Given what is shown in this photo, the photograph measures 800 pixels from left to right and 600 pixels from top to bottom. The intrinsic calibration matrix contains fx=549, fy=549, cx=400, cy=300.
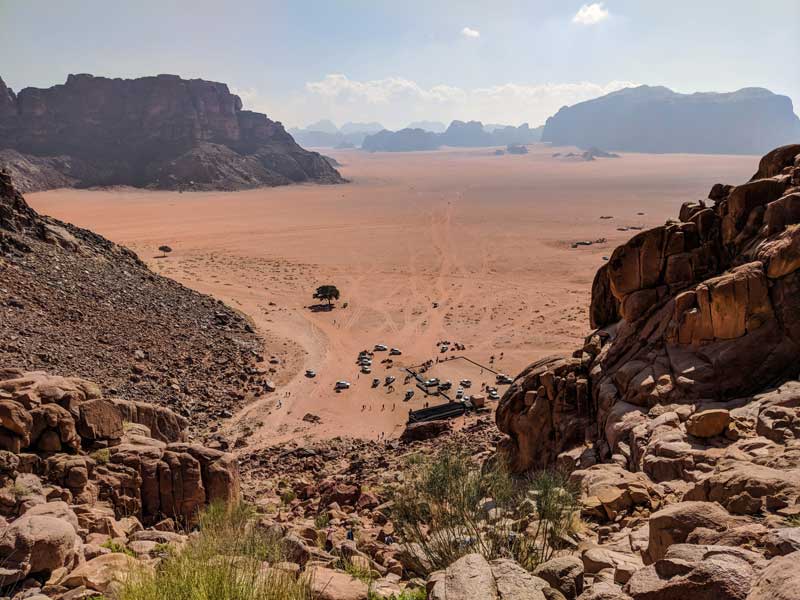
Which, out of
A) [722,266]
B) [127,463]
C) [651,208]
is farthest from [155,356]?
[651,208]

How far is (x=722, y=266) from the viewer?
13.1m

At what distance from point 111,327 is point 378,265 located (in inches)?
1218

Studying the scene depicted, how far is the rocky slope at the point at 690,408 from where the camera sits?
530cm

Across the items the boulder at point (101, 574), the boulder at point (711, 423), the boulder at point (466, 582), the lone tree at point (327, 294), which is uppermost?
the boulder at point (711, 423)

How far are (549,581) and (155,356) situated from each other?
67.1 feet

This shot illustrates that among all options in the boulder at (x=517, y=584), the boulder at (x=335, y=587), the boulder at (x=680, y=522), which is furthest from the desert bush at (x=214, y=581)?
the boulder at (x=680, y=522)

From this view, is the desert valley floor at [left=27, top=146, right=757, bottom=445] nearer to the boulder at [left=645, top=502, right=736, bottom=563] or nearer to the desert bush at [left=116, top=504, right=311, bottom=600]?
the desert bush at [left=116, top=504, right=311, bottom=600]

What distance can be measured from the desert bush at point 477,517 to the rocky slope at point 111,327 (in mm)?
12939

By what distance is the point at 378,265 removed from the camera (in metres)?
52.0

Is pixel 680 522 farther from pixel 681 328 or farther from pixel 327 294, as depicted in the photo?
pixel 327 294

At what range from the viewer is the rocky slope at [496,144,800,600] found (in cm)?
530

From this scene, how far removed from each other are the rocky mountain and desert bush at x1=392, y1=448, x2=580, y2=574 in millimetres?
105933

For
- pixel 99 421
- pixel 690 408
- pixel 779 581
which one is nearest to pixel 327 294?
pixel 99 421

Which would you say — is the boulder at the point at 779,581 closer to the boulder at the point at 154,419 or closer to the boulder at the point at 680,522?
the boulder at the point at 680,522
